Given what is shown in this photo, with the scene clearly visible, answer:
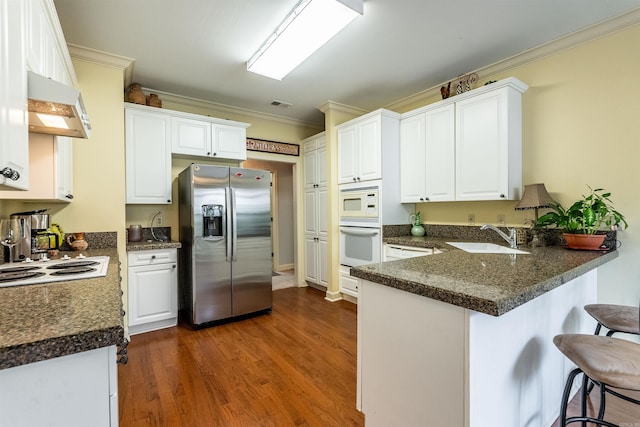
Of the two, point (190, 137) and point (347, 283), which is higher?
point (190, 137)

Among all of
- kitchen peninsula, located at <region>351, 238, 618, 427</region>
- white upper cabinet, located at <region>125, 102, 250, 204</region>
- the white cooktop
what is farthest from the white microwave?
the white cooktop

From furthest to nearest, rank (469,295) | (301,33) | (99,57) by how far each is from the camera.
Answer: (99,57), (301,33), (469,295)

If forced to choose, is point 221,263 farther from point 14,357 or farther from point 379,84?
point 379,84

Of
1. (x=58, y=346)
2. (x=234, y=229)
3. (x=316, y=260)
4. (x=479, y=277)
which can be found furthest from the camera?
(x=316, y=260)

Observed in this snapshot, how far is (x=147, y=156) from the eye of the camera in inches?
121

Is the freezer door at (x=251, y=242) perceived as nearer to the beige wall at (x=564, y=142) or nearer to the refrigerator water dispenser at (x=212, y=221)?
the refrigerator water dispenser at (x=212, y=221)

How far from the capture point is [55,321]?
818mm

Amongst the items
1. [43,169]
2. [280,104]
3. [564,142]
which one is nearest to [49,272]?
[43,169]

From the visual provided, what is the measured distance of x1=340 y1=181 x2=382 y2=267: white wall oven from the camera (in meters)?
3.38

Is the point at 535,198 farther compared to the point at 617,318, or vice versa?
the point at 535,198

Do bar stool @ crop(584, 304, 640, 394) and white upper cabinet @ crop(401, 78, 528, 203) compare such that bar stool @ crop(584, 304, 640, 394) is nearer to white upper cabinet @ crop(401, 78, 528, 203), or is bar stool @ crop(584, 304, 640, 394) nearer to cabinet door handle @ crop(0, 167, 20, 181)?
white upper cabinet @ crop(401, 78, 528, 203)

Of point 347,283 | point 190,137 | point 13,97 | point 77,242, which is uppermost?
point 190,137

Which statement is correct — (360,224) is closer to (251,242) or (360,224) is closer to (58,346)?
(251,242)

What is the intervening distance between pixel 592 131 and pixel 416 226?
1.77m
